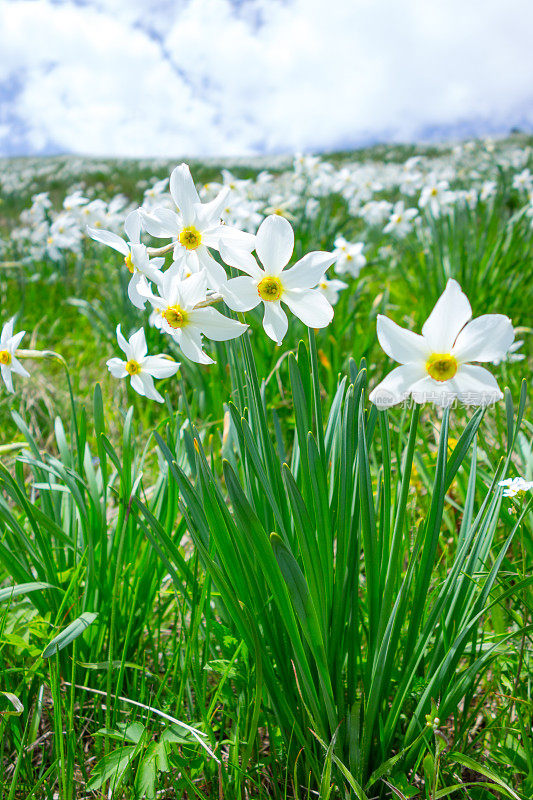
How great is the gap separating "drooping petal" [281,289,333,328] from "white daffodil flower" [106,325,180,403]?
41 centimetres

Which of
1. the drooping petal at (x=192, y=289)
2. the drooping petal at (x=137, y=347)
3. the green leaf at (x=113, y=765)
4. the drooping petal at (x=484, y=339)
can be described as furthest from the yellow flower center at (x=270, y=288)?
the green leaf at (x=113, y=765)

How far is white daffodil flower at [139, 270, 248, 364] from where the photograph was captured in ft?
3.25

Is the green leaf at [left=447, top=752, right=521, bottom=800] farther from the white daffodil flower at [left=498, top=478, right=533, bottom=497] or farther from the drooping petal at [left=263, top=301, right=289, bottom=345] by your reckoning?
the drooping petal at [left=263, top=301, right=289, bottom=345]

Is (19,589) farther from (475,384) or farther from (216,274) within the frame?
(475,384)

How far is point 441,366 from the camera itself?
847mm

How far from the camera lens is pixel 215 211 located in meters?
1.04

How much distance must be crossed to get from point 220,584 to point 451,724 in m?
0.86

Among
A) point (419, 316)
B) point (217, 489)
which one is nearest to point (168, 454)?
point (217, 489)

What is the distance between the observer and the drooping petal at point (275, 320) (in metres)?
0.98

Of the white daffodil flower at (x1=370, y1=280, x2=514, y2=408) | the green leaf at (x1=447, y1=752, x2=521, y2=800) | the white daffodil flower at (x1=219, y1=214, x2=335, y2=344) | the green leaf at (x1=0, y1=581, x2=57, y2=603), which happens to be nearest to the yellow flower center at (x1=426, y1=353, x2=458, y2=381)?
the white daffodil flower at (x1=370, y1=280, x2=514, y2=408)

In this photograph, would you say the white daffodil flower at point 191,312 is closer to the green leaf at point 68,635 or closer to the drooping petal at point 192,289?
the drooping petal at point 192,289

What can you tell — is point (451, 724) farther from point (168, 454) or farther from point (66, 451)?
point (66, 451)

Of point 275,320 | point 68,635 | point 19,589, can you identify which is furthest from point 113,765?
point 275,320

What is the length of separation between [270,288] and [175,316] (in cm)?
19
